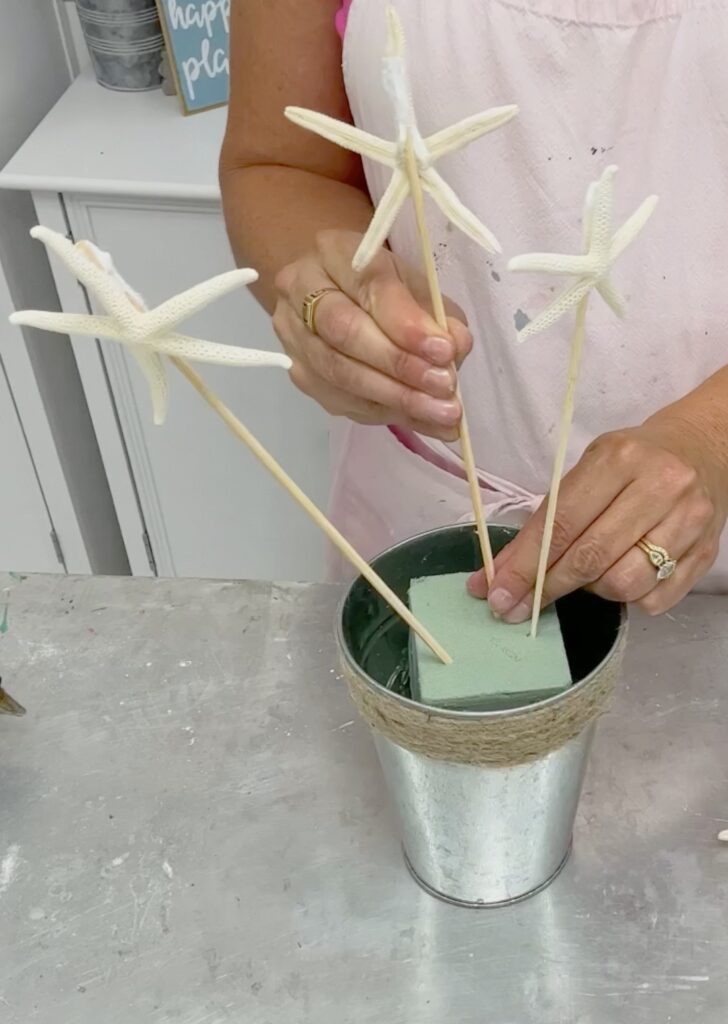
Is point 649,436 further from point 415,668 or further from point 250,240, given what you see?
point 250,240

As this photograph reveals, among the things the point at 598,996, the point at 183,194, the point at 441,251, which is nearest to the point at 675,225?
the point at 441,251

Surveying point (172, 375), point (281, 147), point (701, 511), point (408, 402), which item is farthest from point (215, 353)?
point (172, 375)

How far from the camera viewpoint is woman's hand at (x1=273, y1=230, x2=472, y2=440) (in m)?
0.39

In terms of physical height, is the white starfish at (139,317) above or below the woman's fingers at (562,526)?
above

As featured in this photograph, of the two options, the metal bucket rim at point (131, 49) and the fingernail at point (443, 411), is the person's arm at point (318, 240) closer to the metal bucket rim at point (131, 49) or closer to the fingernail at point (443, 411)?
the fingernail at point (443, 411)

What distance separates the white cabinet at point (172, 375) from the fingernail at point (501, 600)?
0.59 meters

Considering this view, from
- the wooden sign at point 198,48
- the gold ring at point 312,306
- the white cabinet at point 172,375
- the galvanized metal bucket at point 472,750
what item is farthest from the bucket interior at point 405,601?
the wooden sign at point 198,48

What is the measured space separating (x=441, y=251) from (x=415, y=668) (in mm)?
244

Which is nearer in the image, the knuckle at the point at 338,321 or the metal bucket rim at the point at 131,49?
the knuckle at the point at 338,321

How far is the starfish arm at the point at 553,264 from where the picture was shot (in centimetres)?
30

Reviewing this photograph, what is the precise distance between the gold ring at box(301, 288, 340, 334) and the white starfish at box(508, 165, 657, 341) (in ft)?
0.44

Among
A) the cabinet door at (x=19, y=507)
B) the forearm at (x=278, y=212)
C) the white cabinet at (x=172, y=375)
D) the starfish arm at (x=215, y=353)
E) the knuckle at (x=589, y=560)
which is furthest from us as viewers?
the cabinet door at (x=19, y=507)

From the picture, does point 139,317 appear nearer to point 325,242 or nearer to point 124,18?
point 325,242

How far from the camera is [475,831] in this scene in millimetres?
410
